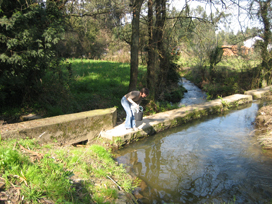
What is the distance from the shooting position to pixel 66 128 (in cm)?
545

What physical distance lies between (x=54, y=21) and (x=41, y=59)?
1.28m

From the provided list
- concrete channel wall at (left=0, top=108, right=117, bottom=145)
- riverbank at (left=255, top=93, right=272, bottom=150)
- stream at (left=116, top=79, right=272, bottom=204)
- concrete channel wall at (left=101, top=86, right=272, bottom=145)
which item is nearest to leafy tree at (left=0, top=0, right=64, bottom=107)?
concrete channel wall at (left=0, top=108, right=117, bottom=145)

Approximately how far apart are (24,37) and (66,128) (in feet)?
8.13

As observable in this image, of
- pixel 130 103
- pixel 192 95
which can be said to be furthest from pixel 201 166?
pixel 192 95

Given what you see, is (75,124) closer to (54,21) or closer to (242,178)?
(54,21)

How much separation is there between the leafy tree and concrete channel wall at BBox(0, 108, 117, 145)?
1722 mm

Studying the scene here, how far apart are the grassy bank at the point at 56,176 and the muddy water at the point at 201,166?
2.37ft

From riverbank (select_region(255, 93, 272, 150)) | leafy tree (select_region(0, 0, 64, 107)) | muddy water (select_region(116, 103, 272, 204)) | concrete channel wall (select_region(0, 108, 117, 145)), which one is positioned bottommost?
muddy water (select_region(116, 103, 272, 204))

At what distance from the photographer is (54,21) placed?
21.5ft

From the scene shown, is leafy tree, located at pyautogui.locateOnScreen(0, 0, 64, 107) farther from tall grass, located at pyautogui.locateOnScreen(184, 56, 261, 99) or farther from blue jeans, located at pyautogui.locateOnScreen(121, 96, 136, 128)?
tall grass, located at pyautogui.locateOnScreen(184, 56, 261, 99)

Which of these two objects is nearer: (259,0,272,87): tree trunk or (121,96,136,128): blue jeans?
(121,96,136,128): blue jeans

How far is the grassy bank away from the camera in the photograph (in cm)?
298

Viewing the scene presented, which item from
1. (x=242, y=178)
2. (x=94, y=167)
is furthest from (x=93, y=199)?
(x=242, y=178)

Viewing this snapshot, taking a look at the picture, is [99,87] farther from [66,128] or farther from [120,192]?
[120,192]
